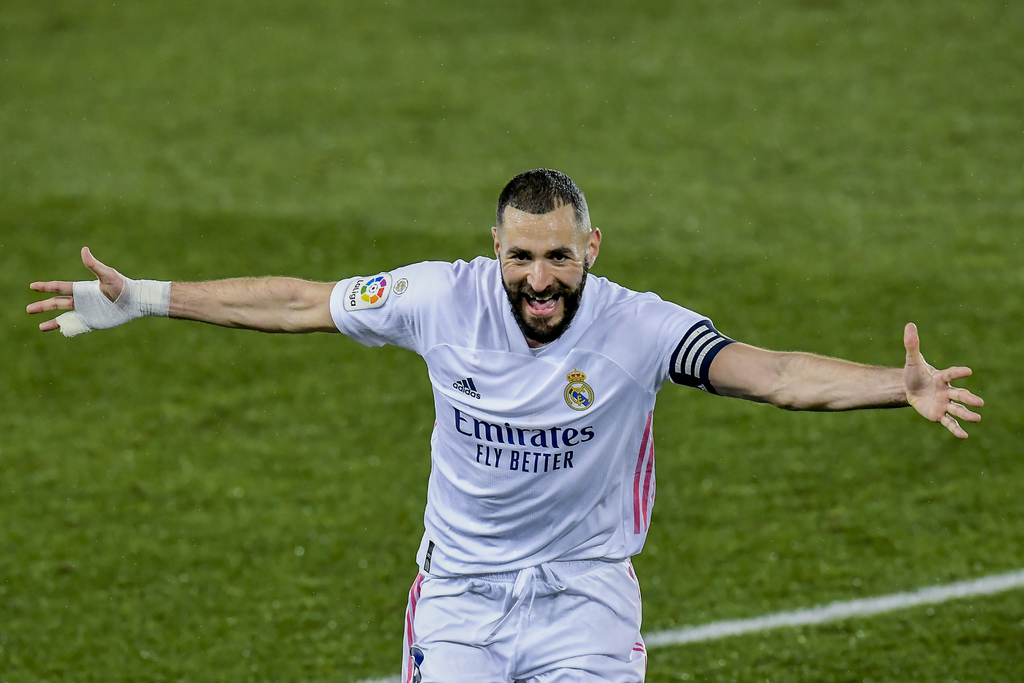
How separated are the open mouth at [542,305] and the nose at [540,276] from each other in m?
0.07

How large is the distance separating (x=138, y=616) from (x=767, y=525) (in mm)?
3601

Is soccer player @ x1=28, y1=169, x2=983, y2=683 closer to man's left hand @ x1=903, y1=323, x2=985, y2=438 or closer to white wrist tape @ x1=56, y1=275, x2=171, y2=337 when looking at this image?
white wrist tape @ x1=56, y1=275, x2=171, y2=337

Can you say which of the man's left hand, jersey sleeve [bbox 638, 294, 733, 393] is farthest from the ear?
the man's left hand

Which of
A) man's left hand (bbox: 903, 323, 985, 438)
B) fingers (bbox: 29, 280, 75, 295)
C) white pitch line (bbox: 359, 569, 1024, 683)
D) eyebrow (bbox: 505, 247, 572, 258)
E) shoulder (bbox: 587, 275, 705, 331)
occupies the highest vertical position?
eyebrow (bbox: 505, 247, 572, 258)

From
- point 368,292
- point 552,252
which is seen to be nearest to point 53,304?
point 368,292

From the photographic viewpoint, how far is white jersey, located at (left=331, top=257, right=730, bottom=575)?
16.2 ft

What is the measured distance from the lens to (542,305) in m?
4.84

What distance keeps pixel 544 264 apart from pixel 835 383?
3.50 feet

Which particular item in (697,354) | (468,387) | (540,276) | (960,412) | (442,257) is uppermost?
(442,257)

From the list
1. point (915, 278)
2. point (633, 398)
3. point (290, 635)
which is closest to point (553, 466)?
point (633, 398)

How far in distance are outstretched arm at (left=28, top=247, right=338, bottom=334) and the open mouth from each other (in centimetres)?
88

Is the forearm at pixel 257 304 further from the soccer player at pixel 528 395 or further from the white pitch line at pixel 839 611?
the white pitch line at pixel 839 611

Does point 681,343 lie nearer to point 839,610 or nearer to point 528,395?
point 528,395

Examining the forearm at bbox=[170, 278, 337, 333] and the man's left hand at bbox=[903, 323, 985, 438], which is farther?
the forearm at bbox=[170, 278, 337, 333]
